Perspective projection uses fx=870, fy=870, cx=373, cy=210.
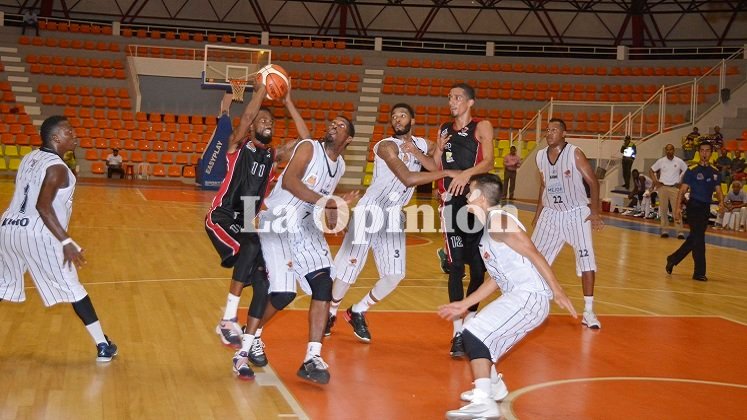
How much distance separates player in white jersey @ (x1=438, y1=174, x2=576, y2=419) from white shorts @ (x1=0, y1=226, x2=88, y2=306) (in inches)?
101

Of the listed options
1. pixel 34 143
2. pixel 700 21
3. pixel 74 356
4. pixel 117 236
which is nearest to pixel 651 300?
pixel 74 356

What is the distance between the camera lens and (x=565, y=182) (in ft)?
28.2

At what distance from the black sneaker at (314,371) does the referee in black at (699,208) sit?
7.58 m

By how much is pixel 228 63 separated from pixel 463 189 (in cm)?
2205

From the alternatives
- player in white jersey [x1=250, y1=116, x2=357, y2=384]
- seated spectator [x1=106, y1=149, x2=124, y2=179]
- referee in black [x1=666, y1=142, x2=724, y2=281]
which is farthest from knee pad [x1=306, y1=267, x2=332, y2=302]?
seated spectator [x1=106, y1=149, x2=124, y2=179]

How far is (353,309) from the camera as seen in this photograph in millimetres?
7312

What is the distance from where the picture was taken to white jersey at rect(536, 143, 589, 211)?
8.52 metres

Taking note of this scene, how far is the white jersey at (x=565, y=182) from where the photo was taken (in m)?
8.52

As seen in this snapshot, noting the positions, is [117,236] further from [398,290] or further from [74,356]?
[74,356]

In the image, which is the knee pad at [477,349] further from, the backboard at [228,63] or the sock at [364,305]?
the backboard at [228,63]

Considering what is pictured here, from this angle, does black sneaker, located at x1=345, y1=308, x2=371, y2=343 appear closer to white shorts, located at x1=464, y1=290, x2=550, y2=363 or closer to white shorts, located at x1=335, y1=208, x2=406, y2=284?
white shorts, located at x1=335, y1=208, x2=406, y2=284

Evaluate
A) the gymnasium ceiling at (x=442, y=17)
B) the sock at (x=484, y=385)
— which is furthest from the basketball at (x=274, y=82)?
the gymnasium ceiling at (x=442, y=17)

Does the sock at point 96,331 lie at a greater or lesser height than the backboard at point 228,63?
lesser

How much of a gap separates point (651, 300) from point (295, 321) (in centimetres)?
434
